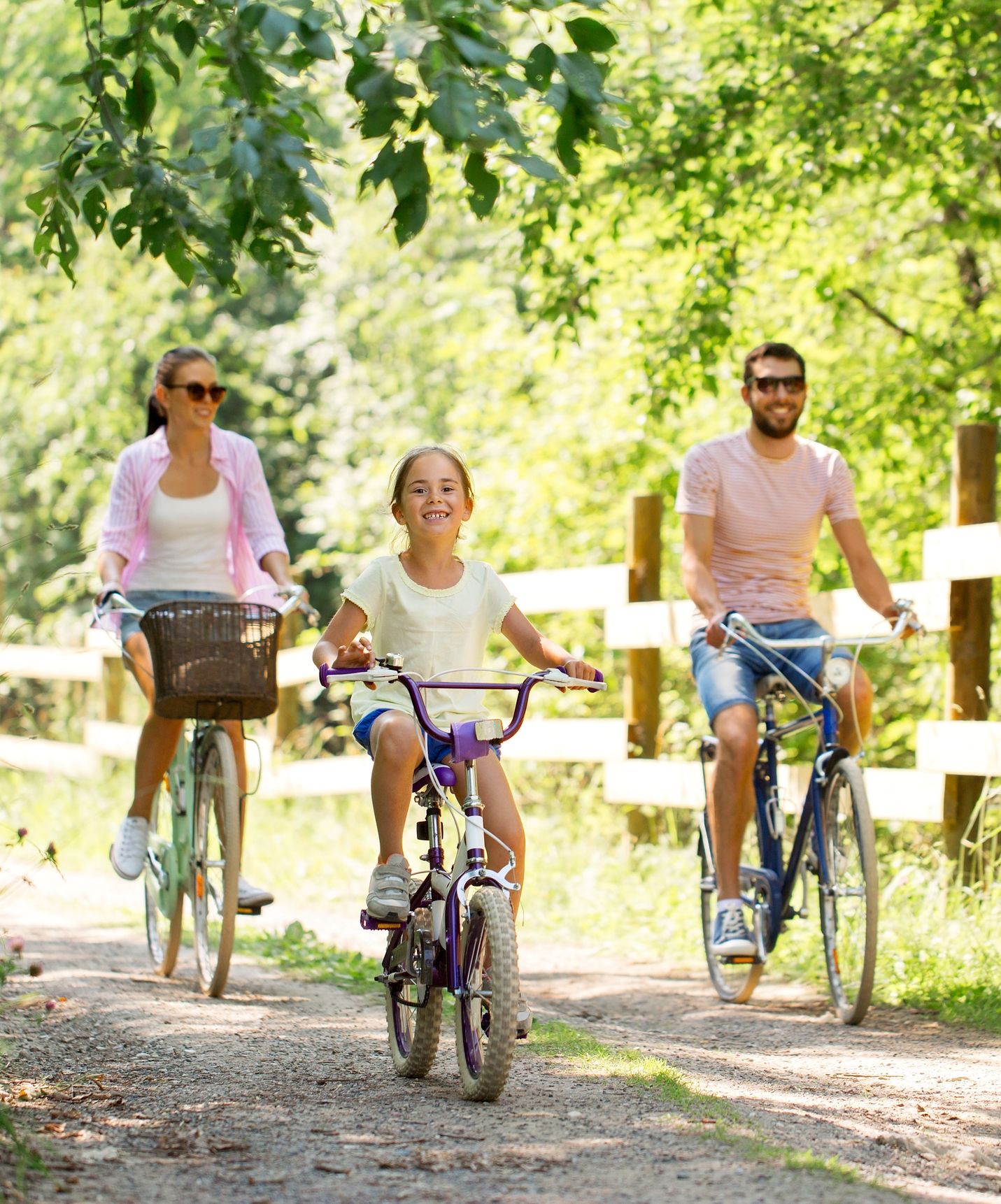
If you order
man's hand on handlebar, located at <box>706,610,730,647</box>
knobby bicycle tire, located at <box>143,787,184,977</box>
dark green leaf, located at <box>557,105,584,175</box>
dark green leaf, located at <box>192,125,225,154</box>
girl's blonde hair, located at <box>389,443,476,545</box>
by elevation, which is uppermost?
dark green leaf, located at <box>192,125,225,154</box>

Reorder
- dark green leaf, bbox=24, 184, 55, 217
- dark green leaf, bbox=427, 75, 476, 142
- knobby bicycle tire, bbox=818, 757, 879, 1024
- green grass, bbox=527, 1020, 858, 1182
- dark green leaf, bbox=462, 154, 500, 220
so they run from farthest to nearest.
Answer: knobby bicycle tire, bbox=818, 757, 879, 1024
dark green leaf, bbox=24, 184, 55, 217
dark green leaf, bbox=462, 154, 500, 220
green grass, bbox=527, 1020, 858, 1182
dark green leaf, bbox=427, 75, 476, 142

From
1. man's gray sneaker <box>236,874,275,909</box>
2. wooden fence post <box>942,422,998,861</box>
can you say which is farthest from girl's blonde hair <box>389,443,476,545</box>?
wooden fence post <box>942,422,998,861</box>

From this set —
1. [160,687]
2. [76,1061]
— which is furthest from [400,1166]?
[160,687]

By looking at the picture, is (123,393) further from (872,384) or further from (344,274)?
(872,384)

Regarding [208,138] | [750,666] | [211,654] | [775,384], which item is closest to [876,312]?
[775,384]

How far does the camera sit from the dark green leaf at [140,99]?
3.76 metres

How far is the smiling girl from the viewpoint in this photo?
3.42m

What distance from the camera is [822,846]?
4.62 metres

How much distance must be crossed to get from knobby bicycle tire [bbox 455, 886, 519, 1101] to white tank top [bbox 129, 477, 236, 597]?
2412 mm

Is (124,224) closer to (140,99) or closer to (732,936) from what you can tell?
(140,99)

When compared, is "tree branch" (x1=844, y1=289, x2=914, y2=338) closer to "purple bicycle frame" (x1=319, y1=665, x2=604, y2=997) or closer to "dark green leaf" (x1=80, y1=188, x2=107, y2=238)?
"dark green leaf" (x1=80, y1=188, x2=107, y2=238)

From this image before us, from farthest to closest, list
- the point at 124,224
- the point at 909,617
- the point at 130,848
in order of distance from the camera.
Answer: the point at 130,848, the point at 909,617, the point at 124,224

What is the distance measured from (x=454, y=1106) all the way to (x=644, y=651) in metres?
4.24

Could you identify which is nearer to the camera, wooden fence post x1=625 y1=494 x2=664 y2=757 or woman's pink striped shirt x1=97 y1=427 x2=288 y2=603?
woman's pink striped shirt x1=97 y1=427 x2=288 y2=603
